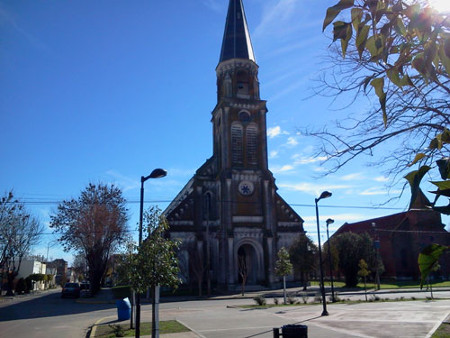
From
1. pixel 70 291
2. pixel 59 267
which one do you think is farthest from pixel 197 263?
pixel 59 267

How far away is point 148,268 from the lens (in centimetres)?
1145

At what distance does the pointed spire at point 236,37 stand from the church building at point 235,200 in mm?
127

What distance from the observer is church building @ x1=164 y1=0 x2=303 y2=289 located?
39188mm

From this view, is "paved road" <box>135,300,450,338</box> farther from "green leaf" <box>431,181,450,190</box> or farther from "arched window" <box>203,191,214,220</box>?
"arched window" <box>203,191,214,220</box>

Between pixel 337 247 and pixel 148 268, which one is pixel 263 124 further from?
pixel 148 268

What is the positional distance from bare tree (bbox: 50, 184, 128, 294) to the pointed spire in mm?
21983

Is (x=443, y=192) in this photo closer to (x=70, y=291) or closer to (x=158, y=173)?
(x=158, y=173)

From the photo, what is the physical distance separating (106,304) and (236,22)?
37031mm

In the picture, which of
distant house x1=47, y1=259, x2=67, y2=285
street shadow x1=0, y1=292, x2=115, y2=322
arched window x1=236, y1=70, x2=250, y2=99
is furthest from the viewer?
distant house x1=47, y1=259, x2=67, y2=285

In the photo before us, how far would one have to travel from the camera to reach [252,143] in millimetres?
44125

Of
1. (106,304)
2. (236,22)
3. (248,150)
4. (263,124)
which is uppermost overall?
(236,22)

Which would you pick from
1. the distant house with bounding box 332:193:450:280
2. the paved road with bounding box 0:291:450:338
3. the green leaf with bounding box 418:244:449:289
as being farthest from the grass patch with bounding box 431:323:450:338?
the distant house with bounding box 332:193:450:280

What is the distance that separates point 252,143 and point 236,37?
561 inches

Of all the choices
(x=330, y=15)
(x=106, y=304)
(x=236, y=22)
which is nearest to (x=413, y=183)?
(x=330, y=15)
